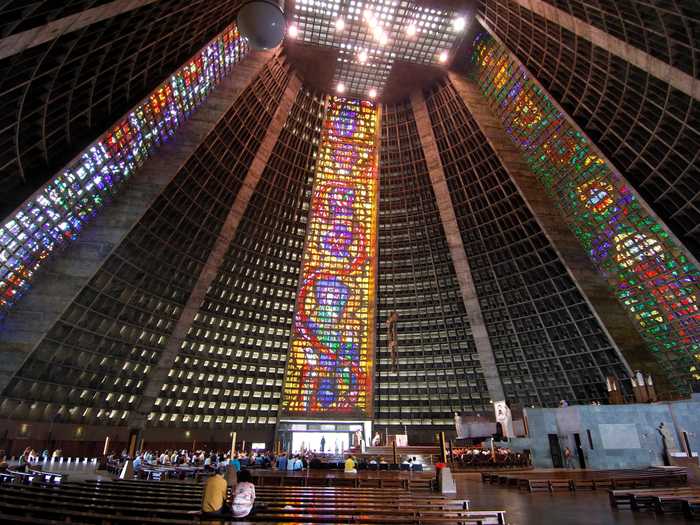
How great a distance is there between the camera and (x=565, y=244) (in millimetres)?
36625

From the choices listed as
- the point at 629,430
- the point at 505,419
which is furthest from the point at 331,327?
the point at 629,430

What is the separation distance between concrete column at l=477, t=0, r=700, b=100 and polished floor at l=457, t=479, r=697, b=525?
19966 mm

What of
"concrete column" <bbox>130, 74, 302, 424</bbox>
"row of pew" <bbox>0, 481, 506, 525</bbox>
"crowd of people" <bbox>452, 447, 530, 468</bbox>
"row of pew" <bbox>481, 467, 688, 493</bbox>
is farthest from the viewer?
"concrete column" <bbox>130, 74, 302, 424</bbox>

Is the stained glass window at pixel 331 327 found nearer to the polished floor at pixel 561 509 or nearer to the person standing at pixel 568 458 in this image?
the person standing at pixel 568 458

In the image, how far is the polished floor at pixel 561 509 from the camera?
28.6 feet

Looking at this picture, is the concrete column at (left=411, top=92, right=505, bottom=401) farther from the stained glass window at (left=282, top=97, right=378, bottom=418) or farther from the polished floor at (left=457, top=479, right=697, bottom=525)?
the polished floor at (left=457, top=479, right=697, bottom=525)

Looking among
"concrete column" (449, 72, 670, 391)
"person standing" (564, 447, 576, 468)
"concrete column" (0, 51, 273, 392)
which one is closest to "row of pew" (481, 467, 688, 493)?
"person standing" (564, 447, 576, 468)

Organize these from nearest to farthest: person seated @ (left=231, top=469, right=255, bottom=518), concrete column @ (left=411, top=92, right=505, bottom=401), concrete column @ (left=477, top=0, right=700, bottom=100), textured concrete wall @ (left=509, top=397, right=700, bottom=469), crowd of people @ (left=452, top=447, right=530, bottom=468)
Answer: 1. person seated @ (left=231, top=469, right=255, bottom=518)
2. textured concrete wall @ (left=509, top=397, right=700, bottom=469)
3. concrete column @ (left=477, top=0, right=700, bottom=100)
4. crowd of people @ (left=452, top=447, right=530, bottom=468)
5. concrete column @ (left=411, top=92, right=505, bottom=401)

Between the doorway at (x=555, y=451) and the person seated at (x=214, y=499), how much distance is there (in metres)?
22.7

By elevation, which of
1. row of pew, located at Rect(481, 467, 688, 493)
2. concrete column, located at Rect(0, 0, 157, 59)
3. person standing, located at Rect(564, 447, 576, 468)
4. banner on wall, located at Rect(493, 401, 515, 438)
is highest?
concrete column, located at Rect(0, 0, 157, 59)

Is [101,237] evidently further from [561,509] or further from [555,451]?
[555,451]

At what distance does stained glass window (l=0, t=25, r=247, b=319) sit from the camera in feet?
81.1

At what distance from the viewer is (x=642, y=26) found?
2078 cm

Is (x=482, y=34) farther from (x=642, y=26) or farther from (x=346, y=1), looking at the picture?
(x=642, y=26)
